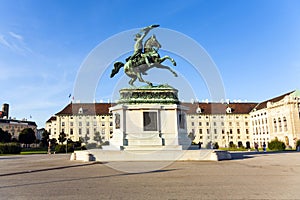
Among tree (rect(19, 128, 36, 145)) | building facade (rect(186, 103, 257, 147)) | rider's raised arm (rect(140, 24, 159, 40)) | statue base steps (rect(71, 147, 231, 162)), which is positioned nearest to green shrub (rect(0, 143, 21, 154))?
statue base steps (rect(71, 147, 231, 162))

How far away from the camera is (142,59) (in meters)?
→ 25.1

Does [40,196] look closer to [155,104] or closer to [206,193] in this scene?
[206,193]

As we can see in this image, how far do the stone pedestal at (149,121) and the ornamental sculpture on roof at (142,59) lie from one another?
1861 millimetres

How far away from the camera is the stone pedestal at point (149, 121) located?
21812mm

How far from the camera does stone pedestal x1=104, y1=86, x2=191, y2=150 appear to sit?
21.8m

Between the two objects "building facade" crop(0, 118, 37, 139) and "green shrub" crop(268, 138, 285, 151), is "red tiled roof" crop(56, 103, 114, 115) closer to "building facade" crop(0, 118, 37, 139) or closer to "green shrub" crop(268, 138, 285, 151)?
"green shrub" crop(268, 138, 285, 151)

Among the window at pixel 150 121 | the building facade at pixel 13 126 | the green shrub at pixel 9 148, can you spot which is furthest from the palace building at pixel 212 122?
the building facade at pixel 13 126

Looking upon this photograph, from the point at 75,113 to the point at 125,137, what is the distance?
249ft

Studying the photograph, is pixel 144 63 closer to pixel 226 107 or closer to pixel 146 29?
pixel 146 29

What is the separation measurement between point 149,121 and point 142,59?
6.10 metres

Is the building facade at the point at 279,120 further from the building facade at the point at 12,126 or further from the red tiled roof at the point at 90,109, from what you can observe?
the building facade at the point at 12,126

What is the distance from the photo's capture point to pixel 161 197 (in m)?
7.53

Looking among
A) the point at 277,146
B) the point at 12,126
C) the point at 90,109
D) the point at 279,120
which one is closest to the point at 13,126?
the point at 12,126

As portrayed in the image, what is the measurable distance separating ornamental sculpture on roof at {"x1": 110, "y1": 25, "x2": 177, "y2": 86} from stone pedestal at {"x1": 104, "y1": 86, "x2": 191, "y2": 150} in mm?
1861
